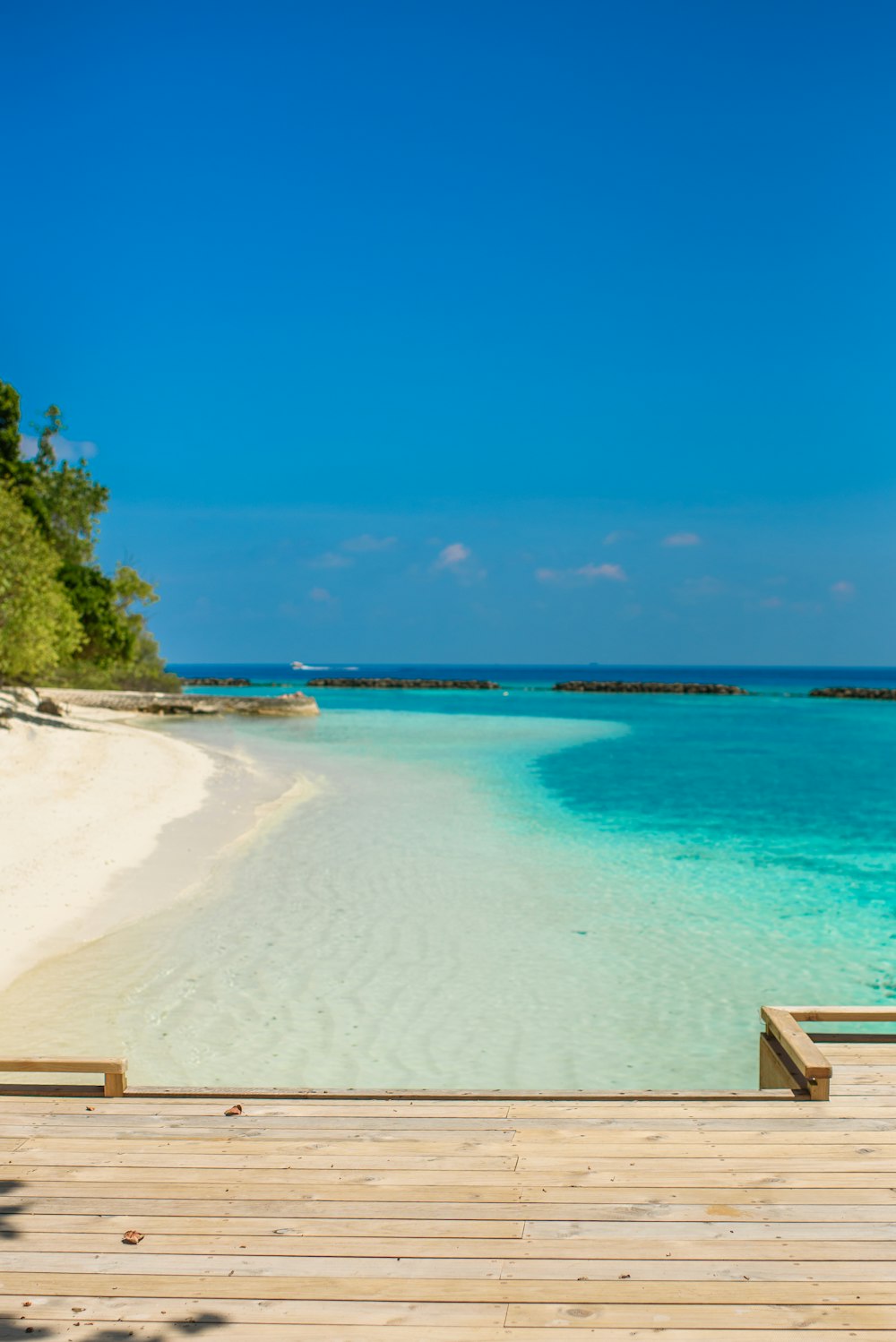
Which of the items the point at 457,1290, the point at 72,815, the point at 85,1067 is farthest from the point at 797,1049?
the point at 72,815

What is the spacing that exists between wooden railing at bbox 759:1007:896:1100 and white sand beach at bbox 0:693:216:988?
7075mm

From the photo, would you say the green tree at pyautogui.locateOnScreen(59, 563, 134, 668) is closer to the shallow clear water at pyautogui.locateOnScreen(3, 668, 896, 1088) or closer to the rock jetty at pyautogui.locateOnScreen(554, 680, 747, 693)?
the shallow clear water at pyautogui.locateOnScreen(3, 668, 896, 1088)

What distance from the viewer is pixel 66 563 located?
124 ft

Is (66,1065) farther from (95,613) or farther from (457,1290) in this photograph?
(95,613)

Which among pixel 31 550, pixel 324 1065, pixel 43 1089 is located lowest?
pixel 324 1065

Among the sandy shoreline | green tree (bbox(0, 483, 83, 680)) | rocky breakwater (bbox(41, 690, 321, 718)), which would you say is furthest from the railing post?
rocky breakwater (bbox(41, 690, 321, 718))

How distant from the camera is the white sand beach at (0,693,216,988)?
10781mm

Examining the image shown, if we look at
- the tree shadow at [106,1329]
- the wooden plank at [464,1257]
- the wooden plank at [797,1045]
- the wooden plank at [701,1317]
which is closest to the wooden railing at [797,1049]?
the wooden plank at [797,1045]

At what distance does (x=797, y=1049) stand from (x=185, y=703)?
48.8 m

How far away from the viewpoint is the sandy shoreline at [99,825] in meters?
→ 11.0

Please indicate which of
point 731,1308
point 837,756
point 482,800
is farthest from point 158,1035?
point 837,756

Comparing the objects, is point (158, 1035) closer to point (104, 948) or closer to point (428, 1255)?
point (104, 948)

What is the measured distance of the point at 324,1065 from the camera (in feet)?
24.8

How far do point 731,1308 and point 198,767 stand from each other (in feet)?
75.4
